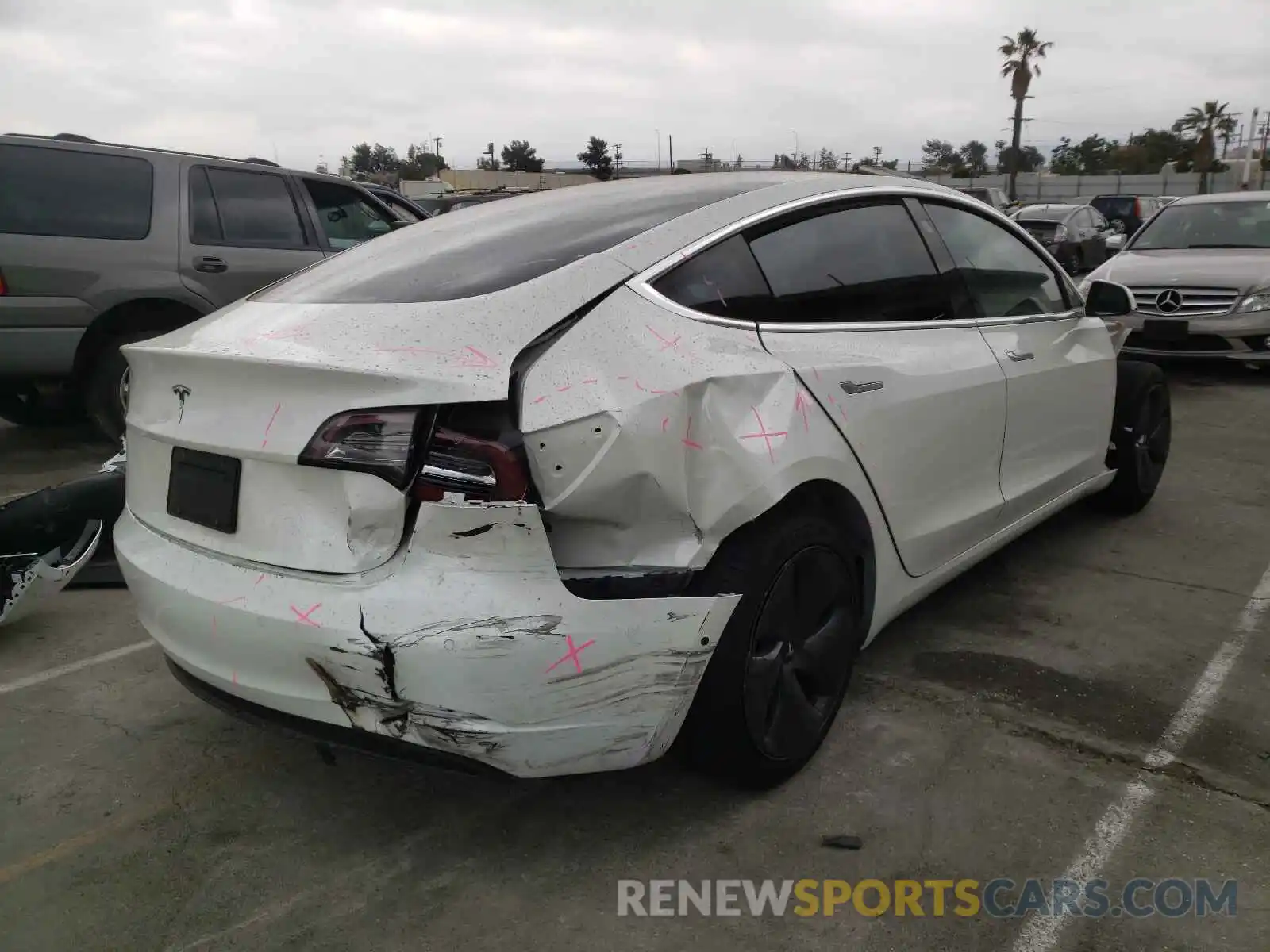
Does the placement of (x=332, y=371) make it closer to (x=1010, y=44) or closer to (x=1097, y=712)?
(x=1097, y=712)

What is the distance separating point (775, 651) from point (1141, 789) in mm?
1103

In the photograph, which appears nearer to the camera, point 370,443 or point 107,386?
point 370,443

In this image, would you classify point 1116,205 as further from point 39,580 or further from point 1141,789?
point 39,580

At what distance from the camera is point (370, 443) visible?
6.92ft

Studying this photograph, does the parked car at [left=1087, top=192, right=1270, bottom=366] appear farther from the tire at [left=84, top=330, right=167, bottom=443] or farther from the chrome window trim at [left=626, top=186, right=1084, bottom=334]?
the tire at [left=84, top=330, right=167, bottom=443]

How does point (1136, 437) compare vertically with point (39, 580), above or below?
above

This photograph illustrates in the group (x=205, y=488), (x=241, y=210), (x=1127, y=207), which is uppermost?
(x=1127, y=207)

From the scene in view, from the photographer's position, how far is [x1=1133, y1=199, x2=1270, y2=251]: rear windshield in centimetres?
936

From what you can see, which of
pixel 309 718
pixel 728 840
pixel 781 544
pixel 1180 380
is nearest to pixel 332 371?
pixel 309 718

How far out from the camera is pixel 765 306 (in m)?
2.68

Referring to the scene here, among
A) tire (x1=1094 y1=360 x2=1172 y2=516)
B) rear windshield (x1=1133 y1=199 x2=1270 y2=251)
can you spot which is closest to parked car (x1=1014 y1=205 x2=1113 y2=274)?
rear windshield (x1=1133 y1=199 x2=1270 y2=251)

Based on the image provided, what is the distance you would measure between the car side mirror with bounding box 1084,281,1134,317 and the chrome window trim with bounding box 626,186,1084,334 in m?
0.10
